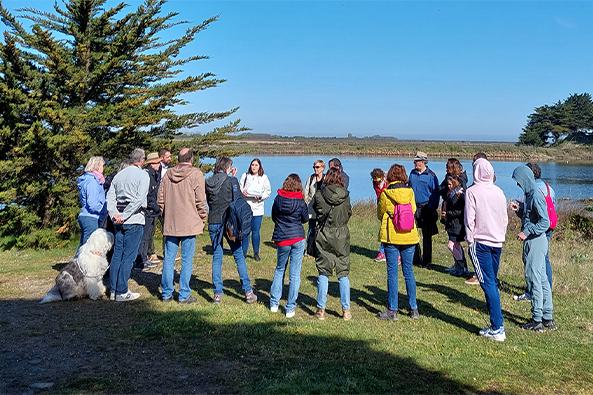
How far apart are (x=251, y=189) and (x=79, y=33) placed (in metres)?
5.24

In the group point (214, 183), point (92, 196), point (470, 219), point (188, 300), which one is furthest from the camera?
point (92, 196)

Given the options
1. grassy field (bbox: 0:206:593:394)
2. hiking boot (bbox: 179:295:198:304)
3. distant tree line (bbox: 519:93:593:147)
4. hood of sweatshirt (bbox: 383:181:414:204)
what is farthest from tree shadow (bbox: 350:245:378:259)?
distant tree line (bbox: 519:93:593:147)

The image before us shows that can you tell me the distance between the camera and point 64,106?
428 inches

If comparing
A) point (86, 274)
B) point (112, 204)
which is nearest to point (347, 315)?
point (112, 204)

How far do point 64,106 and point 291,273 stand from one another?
738 cm

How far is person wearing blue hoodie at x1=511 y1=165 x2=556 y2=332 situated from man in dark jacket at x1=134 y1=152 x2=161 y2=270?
4750 mm

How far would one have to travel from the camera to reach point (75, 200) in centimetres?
1058

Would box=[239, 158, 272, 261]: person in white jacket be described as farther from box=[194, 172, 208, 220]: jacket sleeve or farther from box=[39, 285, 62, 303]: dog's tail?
box=[39, 285, 62, 303]: dog's tail

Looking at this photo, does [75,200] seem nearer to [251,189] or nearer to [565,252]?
[251,189]

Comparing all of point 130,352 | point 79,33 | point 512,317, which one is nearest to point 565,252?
point 512,317

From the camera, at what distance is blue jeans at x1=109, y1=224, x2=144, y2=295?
21.3 ft

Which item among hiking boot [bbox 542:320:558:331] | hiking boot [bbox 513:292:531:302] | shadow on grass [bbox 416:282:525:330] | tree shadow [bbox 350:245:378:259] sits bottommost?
tree shadow [bbox 350:245:378:259]

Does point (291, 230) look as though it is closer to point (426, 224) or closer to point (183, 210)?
point (183, 210)

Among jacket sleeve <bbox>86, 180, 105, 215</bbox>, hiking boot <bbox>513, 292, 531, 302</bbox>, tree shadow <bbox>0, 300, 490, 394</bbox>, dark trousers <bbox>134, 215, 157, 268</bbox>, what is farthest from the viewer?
dark trousers <bbox>134, 215, 157, 268</bbox>
